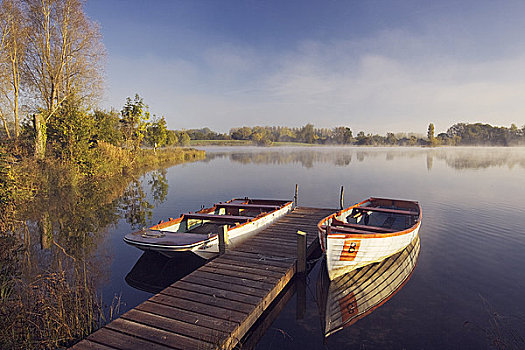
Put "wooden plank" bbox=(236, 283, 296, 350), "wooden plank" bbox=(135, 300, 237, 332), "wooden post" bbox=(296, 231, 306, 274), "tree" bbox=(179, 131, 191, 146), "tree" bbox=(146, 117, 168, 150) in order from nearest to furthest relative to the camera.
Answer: "wooden plank" bbox=(135, 300, 237, 332) < "wooden plank" bbox=(236, 283, 296, 350) < "wooden post" bbox=(296, 231, 306, 274) < "tree" bbox=(146, 117, 168, 150) < "tree" bbox=(179, 131, 191, 146)

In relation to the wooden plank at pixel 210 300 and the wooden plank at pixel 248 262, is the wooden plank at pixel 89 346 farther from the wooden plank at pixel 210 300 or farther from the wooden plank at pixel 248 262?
the wooden plank at pixel 248 262

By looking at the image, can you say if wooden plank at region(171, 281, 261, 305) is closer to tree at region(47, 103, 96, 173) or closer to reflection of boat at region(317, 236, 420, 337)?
reflection of boat at region(317, 236, 420, 337)

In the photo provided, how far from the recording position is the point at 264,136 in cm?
15012

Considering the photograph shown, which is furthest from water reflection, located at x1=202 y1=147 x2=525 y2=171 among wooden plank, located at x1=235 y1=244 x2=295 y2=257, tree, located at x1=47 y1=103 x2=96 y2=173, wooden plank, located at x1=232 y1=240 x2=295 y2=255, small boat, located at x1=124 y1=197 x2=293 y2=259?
wooden plank, located at x1=235 y1=244 x2=295 y2=257

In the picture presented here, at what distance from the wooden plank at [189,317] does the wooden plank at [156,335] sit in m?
0.39

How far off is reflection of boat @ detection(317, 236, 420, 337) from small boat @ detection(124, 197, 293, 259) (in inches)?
123

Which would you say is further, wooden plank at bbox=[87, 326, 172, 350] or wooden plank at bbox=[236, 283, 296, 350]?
wooden plank at bbox=[236, 283, 296, 350]

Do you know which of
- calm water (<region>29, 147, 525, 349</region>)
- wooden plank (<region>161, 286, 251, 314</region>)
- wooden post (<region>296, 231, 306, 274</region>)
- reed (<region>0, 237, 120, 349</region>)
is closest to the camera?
reed (<region>0, 237, 120, 349</region>)

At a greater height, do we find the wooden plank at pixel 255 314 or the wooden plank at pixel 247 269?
the wooden plank at pixel 247 269

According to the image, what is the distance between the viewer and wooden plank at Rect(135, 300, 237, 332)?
15.9 feet

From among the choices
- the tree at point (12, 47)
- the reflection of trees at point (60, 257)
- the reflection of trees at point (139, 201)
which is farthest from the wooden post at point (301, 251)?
the tree at point (12, 47)

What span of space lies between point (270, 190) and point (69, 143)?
1582 centimetres

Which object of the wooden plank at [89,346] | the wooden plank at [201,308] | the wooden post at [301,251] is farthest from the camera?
the wooden post at [301,251]

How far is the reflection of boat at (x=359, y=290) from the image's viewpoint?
261 inches
